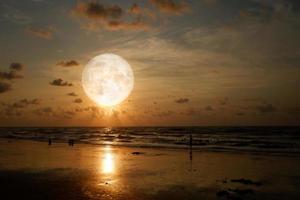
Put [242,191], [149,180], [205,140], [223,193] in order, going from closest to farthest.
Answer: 1. [223,193]
2. [242,191]
3. [149,180]
4. [205,140]

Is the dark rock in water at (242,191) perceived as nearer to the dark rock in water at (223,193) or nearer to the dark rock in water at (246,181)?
the dark rock in water at (223,193)

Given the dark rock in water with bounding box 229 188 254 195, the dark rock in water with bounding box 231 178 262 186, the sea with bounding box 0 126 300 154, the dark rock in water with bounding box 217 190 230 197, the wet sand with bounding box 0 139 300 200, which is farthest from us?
the sea with bounding box 0 126 300 154

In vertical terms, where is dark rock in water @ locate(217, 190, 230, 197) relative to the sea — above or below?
below

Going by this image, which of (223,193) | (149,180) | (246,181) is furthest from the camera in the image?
(149,180)

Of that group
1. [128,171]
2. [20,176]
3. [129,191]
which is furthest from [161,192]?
[20,176]

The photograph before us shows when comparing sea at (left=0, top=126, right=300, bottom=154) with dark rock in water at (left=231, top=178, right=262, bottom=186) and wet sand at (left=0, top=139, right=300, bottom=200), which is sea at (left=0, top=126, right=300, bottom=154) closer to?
wet sand at (left=0, top=139, right=300, bottom=200)

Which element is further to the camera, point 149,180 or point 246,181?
point 149,180

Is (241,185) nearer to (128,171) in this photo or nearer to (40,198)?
(128,171)

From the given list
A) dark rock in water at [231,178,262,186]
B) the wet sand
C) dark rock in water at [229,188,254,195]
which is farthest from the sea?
dark rock in water at [229,188,254,195]

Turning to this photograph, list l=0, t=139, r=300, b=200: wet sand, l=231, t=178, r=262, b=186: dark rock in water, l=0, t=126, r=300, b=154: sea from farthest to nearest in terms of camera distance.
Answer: l=0, t=126, r=300, b=154: sea < l=231, t=178, r=262, b=186: dark rock in water < l=0, t=139, r=300, b=200: wet sand

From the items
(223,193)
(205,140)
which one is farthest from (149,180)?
(205,140)

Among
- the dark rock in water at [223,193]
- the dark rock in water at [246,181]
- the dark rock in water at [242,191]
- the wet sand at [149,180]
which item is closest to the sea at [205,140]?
the wet sand at [149,180]

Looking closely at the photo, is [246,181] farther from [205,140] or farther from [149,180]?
[205,140]

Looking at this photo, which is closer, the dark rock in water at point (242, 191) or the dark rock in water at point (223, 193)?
the dark rock in water at point (223, 193)
